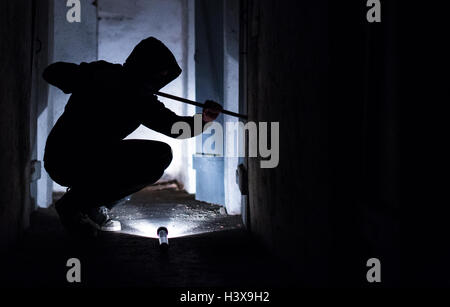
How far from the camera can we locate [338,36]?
238cm

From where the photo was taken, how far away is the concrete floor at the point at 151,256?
2963mm

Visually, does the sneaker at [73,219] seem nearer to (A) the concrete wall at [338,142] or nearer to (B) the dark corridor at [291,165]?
(B) the dark corridor at [291,165]

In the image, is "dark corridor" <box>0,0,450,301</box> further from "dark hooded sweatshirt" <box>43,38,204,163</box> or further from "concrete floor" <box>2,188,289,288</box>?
"dark hooded sweatshirt" <box>43,38,204,163</box>

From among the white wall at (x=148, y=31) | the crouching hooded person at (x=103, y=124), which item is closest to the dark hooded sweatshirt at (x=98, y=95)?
the crouching hooded person at (x=103, y=124)

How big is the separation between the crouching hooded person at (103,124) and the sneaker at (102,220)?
91 millimetres

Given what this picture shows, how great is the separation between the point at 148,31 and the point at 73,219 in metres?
4.32

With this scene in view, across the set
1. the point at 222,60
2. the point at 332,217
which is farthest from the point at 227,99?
the point at 332,217

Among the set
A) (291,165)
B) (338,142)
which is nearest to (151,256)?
(291,165)

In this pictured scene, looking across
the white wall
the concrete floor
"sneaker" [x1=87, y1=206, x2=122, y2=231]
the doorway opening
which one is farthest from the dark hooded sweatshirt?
the white wall

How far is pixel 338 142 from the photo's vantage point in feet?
7.82

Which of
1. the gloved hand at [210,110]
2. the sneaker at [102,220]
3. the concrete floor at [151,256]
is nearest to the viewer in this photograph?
the concrete floor at [151,256]

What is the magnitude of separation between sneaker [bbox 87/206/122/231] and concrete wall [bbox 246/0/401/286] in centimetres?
175

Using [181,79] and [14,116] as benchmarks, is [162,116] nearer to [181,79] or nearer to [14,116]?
[14,116]

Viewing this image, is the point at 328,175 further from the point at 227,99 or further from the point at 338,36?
the point at 227,99
